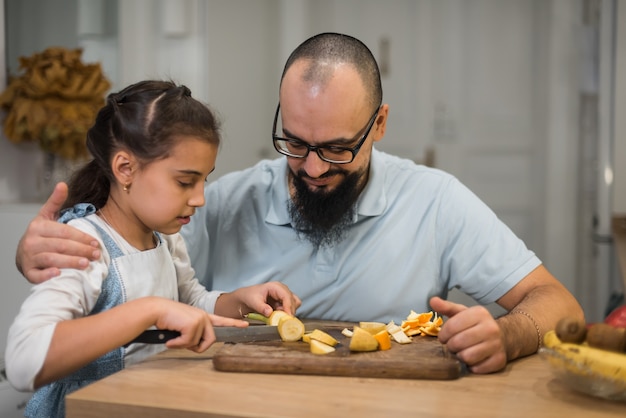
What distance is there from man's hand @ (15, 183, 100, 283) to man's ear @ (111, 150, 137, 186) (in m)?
0.11

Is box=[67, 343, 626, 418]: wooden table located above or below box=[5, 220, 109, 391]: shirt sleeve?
below

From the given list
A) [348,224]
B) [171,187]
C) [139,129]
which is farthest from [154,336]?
[348,224]

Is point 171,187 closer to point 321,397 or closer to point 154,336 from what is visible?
point 154,336

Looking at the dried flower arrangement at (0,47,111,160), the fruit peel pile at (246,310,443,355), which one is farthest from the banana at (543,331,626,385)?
the dried flower arrangement at (0,47,111,160)

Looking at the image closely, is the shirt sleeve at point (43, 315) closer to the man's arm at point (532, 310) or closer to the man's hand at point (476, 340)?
the man's hand at point (476, 340)

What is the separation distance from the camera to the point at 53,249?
151 cm

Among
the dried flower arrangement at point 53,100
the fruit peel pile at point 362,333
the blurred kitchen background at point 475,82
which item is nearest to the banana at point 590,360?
the fruit peel pile at point 362,333

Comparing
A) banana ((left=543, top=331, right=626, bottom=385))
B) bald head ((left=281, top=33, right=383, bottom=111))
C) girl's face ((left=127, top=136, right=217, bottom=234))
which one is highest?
bald head ((left=281, top=33, right=383, bottom=111))

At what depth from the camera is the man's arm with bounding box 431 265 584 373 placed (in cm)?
143

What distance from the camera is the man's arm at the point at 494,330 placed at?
4.69 ft

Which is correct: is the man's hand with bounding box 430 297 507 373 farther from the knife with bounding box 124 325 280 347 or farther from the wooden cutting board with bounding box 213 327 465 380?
the knife with bounding box 124 325 280 347

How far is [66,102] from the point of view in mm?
3039

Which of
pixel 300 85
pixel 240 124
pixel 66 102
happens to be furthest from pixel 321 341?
pixel 240 124

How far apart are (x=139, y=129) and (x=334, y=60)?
0.55m
